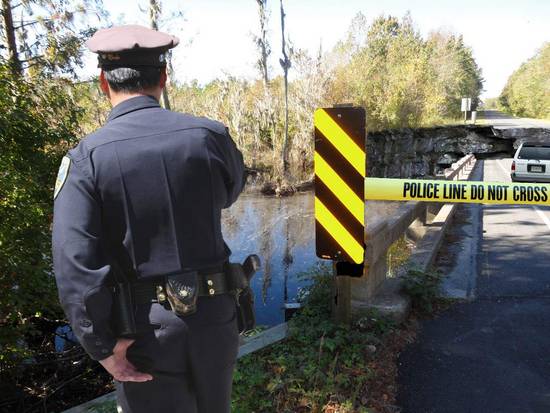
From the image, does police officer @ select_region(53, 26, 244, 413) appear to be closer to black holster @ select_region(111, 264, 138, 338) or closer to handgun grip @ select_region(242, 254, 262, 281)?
black holster @ select_region(111, 264, 138, 338)

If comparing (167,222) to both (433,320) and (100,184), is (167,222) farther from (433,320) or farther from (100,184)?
(433,320)

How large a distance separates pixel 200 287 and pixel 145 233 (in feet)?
1.03

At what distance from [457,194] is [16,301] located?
415 cm

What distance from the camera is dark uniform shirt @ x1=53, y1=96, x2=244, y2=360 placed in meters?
1.63

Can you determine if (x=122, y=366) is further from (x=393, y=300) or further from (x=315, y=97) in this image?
(x=315, y=97)

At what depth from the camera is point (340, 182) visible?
11.2 ft

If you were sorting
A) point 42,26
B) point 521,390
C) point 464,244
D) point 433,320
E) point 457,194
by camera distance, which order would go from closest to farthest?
point 521,390, point 457,194, point 433,320, point 464,244, point 42,26

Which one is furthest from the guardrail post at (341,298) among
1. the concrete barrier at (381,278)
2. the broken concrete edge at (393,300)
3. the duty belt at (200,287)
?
the duty belt at (200,287)

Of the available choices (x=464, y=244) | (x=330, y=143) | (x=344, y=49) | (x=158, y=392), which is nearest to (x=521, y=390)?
(x=330, y=143)

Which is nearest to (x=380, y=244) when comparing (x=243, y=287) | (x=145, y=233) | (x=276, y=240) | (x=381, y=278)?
(x=381, y=278)

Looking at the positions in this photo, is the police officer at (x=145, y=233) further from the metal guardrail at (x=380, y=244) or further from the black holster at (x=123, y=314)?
the metal guardrail at (x=380, y=244)

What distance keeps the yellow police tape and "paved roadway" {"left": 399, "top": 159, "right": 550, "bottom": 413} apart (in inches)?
47.2

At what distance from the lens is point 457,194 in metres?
3.78

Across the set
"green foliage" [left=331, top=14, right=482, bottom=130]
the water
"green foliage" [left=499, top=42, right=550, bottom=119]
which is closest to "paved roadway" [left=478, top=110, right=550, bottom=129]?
"green foliage" [left=331, top=14, right=482, bottom=130]
